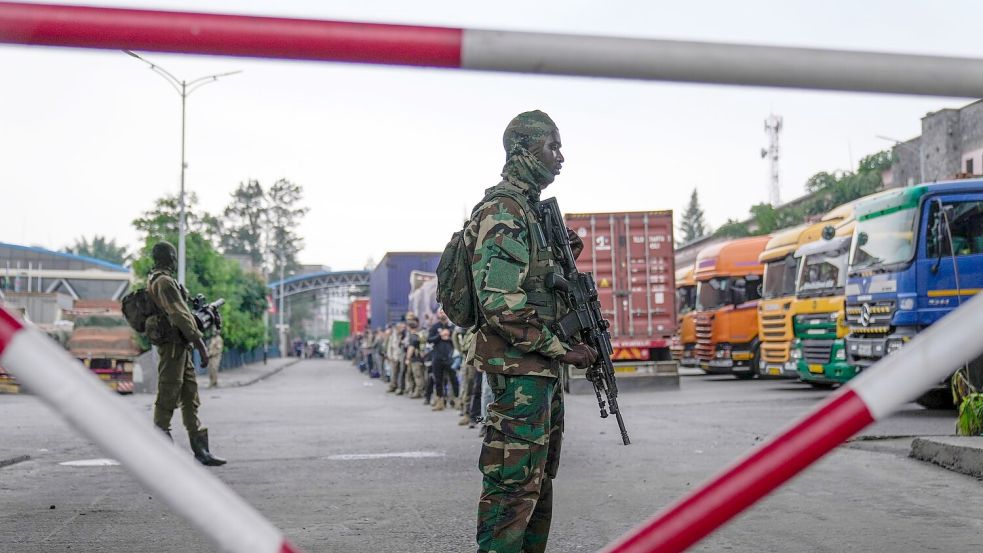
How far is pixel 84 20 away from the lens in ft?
4.39

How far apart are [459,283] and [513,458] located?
71cm

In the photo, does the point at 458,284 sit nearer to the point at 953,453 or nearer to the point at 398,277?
the point at 953,453

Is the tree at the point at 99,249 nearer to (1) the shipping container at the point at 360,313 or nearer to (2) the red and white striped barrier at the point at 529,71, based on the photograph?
(1) the shipping container at the point at 360,313

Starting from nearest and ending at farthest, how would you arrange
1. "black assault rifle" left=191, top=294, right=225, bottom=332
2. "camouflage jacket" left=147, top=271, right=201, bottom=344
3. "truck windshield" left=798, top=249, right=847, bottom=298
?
"camouflage jacket" left=147, top=271, right=201, bottom=344, "black assault rifle" left=191, top=294, right=225, bottom=332, "truck windshield" left=798, top=249, right=847, bottom=298

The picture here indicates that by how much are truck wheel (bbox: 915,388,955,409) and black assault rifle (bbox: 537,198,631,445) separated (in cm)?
1093

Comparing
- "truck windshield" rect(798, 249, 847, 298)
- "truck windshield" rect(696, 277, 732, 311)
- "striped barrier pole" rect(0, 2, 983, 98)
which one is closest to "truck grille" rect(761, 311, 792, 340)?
"truck windshield" rect(798, 249, 847, 298)

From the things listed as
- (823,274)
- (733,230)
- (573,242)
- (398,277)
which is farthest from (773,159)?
(573,242)

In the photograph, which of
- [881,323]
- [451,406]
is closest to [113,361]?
[451,406]

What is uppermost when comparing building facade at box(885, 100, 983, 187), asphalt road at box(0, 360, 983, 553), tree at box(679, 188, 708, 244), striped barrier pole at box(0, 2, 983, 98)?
tree at box(679, 188, 708, 244)

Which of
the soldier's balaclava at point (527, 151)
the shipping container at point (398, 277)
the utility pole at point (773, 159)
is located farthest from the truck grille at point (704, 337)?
the utility pole at point (773, 159)

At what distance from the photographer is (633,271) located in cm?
2258

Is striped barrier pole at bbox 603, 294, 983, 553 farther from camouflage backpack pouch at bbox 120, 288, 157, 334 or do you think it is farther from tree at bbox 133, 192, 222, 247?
tree at bbox 133, 192, 222, 247

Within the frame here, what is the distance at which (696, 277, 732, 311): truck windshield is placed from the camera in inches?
965

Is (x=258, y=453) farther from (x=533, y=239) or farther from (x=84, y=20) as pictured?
(x=84, y=20)
